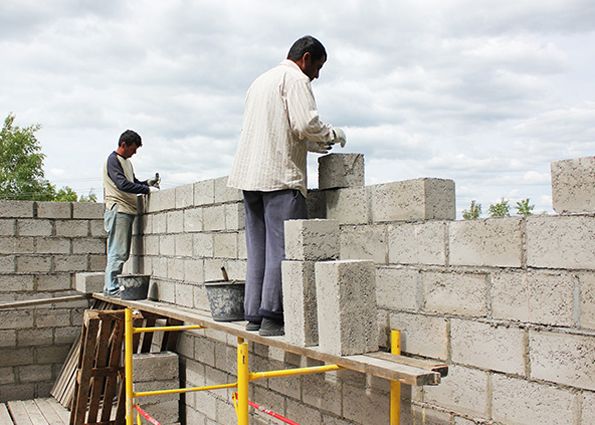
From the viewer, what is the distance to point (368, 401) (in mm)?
3506

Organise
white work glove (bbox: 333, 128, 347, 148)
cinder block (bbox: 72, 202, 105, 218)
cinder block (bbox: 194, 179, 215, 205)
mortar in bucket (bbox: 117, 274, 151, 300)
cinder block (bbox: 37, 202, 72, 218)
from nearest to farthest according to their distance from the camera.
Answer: white work glove (bbox: 333, 128, 347, 148), cinder block (bbox: 194, 179, 215, 205), mortar in bucket (bbox: 117, 274, 151, 300), cinder block (bbox: 37, 202, 72, 218), cinder block (bbox: 72, 202, 105, 218)

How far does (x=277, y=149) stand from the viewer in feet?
11.7

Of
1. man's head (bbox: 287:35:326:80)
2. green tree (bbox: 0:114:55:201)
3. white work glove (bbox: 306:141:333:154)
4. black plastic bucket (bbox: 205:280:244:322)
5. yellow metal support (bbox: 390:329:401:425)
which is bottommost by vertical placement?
yellow metal support (bbox: 390:329:401:425)

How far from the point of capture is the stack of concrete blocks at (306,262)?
3.21 metres

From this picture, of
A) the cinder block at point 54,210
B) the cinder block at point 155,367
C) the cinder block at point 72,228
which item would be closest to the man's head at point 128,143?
the cinder block at point 54,210

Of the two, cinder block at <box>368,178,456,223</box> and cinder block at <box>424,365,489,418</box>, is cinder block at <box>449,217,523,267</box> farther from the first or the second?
cinder block at <box>424,365,489,418</box>

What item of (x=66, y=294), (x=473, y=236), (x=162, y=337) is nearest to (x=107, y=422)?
(x=162, y=337)

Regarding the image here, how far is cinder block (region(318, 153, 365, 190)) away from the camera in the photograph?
3.74 m

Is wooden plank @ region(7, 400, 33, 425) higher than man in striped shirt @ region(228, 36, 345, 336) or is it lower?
lower

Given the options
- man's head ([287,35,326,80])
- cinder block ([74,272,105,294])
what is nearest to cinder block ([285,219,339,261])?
man's head ([287,35,326,80])

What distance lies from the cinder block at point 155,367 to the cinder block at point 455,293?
3272 mm

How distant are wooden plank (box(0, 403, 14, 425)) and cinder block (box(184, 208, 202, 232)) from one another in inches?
111

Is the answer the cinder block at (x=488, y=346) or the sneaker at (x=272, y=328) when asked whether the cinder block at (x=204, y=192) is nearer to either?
the sneaker at (x=272, y=328)

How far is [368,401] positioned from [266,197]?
114 centimetres
